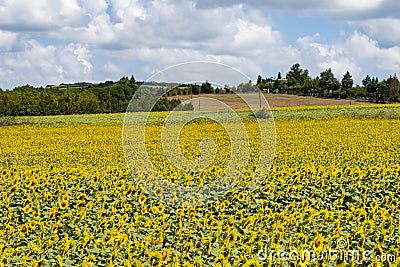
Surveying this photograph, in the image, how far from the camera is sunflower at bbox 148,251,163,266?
4542mm

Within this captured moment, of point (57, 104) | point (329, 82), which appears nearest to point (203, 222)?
point (57, 104)

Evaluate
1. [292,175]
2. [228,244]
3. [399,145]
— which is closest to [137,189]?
[292,175]

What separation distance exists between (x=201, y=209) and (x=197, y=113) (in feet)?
51.2

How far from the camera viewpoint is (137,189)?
791 cm

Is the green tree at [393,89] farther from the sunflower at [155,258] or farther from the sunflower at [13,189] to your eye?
the sunflower at [155,258]

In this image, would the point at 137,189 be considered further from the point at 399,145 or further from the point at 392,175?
the point at 399,145

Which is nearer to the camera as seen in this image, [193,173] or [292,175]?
[292,175]

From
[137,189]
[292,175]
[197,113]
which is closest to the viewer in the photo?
[137,189]

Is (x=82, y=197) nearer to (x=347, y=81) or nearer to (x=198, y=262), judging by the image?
(x=198, y=262)

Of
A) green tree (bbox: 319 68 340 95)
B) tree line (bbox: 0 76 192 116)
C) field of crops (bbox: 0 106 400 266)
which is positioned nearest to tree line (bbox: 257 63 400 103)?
green tree (bbox: 319 68 340 95)

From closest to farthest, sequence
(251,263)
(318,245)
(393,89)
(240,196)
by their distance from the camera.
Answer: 1. (251,263)
2. (318,245)
3. (240,196)
4. (393,89)

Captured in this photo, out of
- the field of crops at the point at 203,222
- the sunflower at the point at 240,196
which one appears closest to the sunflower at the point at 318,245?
the field of crops at the point at 203,222

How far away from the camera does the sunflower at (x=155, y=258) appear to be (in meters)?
4.54

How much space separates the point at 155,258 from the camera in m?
5.10
